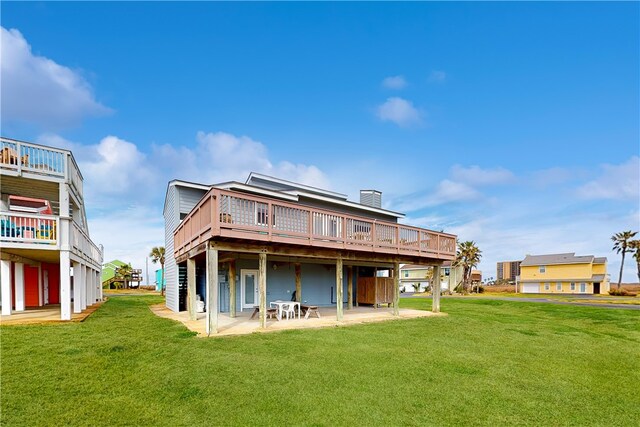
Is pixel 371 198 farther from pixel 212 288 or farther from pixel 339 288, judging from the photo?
pixel 212 288

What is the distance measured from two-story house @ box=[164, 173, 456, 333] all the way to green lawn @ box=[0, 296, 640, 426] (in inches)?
104

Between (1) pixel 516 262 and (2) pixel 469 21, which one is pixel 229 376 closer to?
(2) pixel 469 21

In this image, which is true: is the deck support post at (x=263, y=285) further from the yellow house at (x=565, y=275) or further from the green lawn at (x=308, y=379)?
the yellow house at (x=565, y=275)

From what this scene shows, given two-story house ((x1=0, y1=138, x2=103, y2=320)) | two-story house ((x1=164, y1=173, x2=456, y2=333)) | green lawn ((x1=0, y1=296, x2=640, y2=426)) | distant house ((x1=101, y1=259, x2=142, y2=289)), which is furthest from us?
distant house ((x1=101, y1=259, x2=142, y2=289))

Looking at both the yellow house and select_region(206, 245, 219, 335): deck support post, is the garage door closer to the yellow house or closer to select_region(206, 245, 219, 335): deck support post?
the yellow house

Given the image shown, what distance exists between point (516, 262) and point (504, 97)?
78.1 meters

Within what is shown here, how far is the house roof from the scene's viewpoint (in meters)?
45.9

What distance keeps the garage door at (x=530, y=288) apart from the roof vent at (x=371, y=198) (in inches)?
1599

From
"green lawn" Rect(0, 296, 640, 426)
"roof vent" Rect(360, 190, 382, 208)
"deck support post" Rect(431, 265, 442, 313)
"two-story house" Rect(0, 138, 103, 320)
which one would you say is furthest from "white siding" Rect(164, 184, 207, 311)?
"deck support post" Rect(431, 265, 442, 313)

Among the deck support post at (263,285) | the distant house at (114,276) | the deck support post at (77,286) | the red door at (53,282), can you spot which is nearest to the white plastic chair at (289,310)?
the deck support post at (263,285)

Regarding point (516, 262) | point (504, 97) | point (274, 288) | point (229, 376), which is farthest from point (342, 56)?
point (516, 262)

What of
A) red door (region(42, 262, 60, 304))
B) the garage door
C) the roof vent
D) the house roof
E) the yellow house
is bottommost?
the garage door

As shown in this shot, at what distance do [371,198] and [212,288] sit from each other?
16232mm

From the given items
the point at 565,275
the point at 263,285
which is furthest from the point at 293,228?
the point at 565,275
